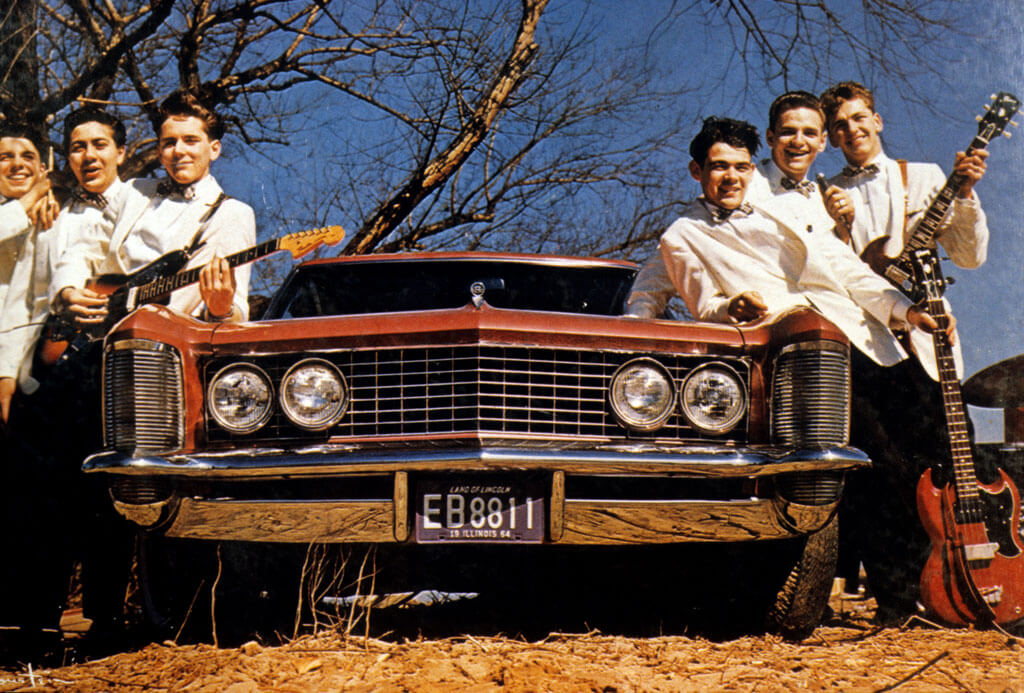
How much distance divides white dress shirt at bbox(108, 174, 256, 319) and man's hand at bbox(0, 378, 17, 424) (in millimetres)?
684

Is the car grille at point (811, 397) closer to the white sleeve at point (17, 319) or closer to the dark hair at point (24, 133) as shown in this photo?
the white sleeve at point (17, 319)

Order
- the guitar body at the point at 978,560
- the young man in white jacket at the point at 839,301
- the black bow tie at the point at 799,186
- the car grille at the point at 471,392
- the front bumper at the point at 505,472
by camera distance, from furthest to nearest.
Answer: the black bow tie at the point at 799,186 → the young man in white jacket at the point at 839,301 → the guitar body at the point at 978,560 → the car grille at the point at 471,392 → the front bumper at the point at 505,472

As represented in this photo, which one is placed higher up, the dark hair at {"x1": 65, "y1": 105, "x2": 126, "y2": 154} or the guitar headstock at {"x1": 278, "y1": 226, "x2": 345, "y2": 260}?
the dark hair at {"x1": 65, "y1": 105, "x2": 126, "y2": 154}

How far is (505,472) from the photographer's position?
2.79m

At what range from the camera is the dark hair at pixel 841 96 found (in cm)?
415

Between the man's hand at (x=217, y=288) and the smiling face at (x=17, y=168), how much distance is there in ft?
3.75

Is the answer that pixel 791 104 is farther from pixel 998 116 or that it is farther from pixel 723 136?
pixel 998 116

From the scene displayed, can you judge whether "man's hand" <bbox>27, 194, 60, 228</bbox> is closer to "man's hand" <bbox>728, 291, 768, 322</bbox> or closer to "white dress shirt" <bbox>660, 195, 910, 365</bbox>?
"white dress shirt" <bbox>660, 195, 910, 365</bbox>

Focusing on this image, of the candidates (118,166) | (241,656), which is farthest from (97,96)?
(241,656)

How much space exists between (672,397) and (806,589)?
926mm

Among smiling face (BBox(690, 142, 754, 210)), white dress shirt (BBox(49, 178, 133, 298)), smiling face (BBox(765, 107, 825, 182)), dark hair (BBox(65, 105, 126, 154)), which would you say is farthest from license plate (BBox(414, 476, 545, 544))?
dark hair (BBox(65, 105, 126, 154))

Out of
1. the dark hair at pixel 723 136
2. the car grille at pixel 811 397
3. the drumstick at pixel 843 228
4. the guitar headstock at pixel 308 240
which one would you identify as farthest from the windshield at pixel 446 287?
the car grille at pixel 811 397

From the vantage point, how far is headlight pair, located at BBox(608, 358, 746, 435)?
2.99 metres

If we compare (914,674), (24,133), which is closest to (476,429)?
(914,674)
